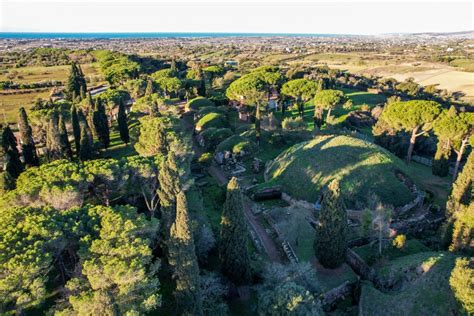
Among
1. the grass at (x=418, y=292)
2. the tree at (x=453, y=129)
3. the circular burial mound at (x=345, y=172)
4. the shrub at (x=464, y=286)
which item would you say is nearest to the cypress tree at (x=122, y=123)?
the circular burial mound at (x=345, y=172)

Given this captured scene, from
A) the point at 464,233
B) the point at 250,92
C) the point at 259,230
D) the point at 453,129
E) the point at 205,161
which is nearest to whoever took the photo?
the point at 464,233

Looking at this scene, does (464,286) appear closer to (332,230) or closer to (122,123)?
(332,230)

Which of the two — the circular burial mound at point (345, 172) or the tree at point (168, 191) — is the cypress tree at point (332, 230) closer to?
the circular burial mound at point (345, 172)

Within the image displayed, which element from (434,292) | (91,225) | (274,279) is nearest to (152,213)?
(91,225)

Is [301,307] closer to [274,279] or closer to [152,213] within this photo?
[274,279]

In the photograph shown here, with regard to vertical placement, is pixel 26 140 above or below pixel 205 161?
above

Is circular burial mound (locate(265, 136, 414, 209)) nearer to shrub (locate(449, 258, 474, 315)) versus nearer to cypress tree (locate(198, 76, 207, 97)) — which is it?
shrub (locate(449, 258, 474, 315))

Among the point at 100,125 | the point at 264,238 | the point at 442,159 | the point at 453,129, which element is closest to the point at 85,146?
the point at 100,125
